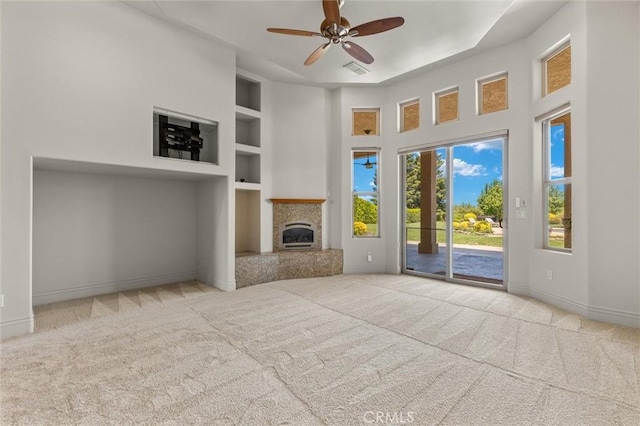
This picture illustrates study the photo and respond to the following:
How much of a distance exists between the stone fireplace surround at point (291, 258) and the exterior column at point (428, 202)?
5.60ft

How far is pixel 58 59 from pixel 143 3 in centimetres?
124

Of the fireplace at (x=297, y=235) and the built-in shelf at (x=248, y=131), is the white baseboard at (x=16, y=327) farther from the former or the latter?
the built-in shelf at (x=248, y=131)

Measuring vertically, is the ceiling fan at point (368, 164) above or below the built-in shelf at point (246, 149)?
below

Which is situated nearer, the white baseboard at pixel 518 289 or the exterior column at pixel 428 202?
the white baseboard at pixel 518 289

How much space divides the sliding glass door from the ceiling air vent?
178 centimetres

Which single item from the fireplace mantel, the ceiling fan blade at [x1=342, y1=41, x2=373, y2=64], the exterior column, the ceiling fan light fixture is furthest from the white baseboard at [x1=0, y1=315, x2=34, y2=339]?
the exterior column

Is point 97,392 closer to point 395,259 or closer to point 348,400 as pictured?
point 348,400

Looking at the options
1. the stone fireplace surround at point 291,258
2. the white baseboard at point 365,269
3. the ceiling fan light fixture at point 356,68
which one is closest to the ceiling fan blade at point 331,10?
the ceiling fan light fixture at point 356,68

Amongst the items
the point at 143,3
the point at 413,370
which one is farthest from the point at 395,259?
the point at 143,3

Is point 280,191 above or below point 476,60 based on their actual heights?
below

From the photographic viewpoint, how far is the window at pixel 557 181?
157 inches

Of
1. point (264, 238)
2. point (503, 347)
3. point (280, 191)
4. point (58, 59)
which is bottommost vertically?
point (503, 347)

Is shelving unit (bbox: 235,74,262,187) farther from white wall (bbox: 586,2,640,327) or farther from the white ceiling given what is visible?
white wall (bbox: 586,2,640,327)

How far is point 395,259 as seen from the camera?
19.6ft
